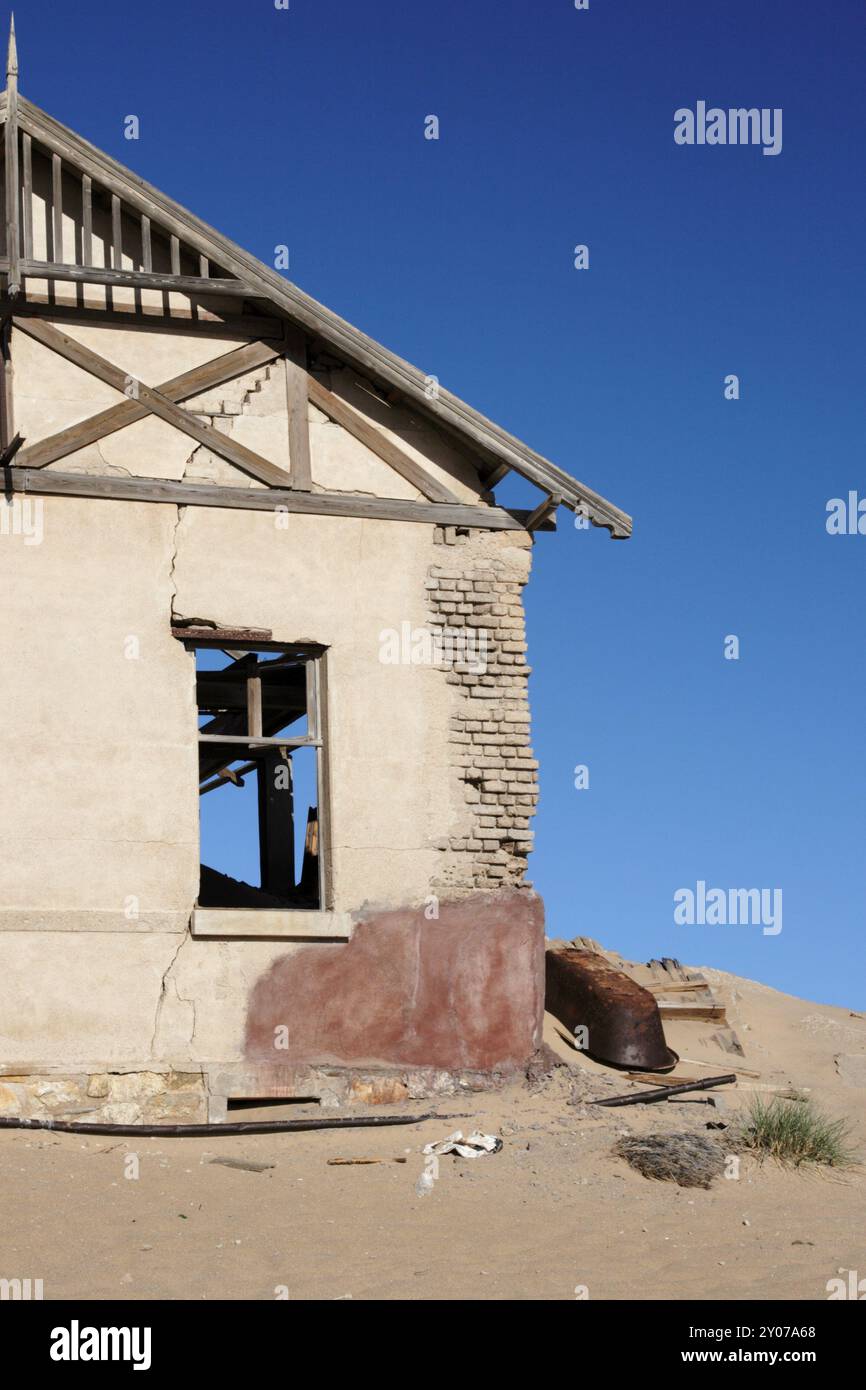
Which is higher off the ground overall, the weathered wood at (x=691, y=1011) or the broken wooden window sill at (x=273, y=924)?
the broken wooden window sill at (x=273, y=924)

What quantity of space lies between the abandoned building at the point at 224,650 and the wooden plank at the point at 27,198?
0.06 m

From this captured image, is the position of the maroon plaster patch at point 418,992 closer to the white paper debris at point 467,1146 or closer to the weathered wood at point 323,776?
the weathered wood at point 323,776

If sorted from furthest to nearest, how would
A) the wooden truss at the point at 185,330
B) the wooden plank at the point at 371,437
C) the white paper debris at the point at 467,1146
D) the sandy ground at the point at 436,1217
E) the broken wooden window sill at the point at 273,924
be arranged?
the wooden plank at the point at 371,437
the wooden truss at the point at 185,330
the broken wooden window sill at the point at 273,924
the white paper debris at the point at 467,1146
the sandy ground at the point at 436,1217

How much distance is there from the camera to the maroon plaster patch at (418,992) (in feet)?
42.7

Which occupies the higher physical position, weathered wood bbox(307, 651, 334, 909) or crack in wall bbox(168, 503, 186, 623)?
crack in wall bbox(168, 503, 186, 623)

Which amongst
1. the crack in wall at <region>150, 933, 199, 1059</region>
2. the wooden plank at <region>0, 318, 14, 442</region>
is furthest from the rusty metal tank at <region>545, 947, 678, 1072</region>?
the wooden plank at <region>0, 318, 14, 442</region>

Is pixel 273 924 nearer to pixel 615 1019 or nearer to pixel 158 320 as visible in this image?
pixel 615 1019

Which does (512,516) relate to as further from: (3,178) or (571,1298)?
(571,1298)

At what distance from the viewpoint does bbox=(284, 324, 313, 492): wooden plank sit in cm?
1380

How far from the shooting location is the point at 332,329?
1377 cm

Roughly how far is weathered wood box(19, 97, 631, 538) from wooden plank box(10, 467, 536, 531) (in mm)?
497

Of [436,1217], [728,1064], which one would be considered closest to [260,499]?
[436,1217]

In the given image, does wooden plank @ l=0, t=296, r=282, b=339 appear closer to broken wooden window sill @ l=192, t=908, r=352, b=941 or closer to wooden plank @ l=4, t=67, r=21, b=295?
wooden plank @ l=4, t=67, r=21, b=295

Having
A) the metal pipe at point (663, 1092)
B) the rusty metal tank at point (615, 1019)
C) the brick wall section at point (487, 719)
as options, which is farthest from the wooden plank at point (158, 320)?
the metal pipe at point (663, 1092)
